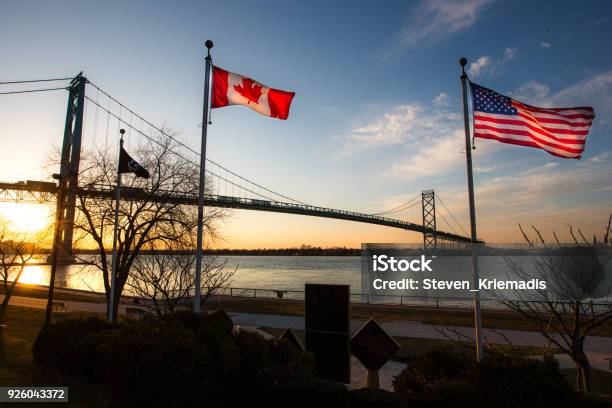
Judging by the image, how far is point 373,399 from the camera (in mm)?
5539

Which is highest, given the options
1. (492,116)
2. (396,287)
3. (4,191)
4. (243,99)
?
(4,191)

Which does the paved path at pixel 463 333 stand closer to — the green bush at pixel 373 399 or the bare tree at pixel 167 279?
the bare tree at pixel 167 279

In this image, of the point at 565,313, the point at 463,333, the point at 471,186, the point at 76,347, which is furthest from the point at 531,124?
the point at 463,333

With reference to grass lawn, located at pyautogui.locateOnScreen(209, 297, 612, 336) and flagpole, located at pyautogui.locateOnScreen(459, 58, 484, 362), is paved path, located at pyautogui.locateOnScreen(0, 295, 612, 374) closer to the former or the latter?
grass lawn, located at pyautogui.locateOnScreen(209, 297, 612, 336)

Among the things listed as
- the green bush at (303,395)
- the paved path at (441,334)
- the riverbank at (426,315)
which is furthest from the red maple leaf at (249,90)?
the riverbank at (426,315)

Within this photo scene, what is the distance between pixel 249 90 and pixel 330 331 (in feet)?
19.2

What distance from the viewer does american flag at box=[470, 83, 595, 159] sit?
854cm

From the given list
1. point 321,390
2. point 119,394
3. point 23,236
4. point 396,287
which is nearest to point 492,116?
point 321,390

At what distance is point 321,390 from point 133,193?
15000 mm

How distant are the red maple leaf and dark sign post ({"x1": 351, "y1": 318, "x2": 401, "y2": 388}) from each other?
5.80 m

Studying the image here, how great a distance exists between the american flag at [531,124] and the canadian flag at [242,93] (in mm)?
4571

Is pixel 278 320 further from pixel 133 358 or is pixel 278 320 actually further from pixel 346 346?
pixel 133 358

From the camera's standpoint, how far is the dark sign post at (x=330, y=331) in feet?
27.8

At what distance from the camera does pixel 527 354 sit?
41.2 feet
